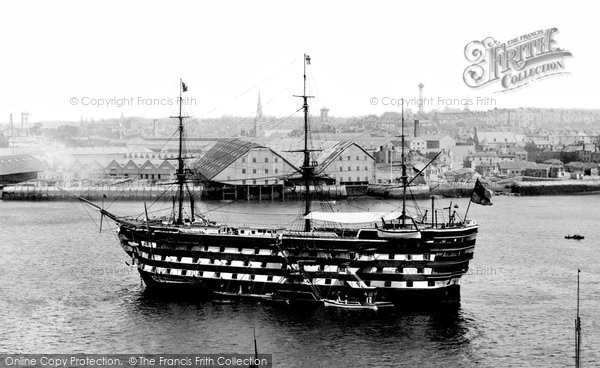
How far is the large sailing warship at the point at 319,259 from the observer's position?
36625 millimetres

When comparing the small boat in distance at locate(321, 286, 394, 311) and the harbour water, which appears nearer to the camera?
the harbour water

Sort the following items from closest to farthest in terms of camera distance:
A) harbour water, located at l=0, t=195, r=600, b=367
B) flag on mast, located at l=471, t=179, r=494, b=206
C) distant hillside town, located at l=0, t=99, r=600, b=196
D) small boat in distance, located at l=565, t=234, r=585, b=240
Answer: harbour water, located at l=0, t=195, r=600, b=367
flag on mast, located at l=471, t=179, r=494, b=206
small boat in distance, located at l=565, t=234, r=585, b=240
distant hillside town, located at l=0, t=99, r=600, b=196

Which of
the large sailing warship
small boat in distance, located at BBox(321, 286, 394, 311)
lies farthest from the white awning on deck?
small boat in distance, located at BBox(321, 286, 394, 311)

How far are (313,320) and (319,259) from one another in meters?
3.40

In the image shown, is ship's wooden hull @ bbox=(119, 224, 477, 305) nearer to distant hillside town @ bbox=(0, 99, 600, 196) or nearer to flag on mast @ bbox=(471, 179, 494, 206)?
flag on mast @ bbox=(471, 179, 494, 206)

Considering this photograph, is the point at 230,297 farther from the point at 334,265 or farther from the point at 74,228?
the point at 74,228

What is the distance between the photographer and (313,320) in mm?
34875

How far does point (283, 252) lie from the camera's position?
37.6 metres

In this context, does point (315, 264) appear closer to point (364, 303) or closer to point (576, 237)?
point (364, 303)

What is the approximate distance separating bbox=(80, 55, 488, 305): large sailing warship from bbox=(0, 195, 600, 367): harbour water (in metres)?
1.06

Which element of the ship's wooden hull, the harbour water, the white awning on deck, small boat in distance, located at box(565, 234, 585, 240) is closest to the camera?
the harbour water

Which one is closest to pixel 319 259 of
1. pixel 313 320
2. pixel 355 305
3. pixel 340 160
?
pixel 355 305

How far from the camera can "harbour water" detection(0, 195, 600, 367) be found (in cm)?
3114

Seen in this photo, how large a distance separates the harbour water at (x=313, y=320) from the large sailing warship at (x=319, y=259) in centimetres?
106
